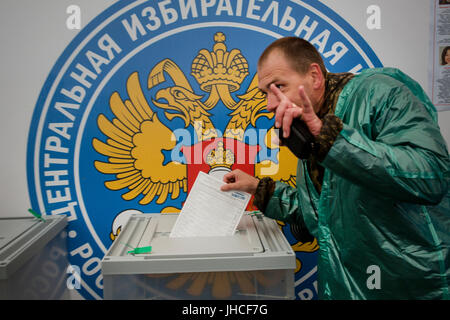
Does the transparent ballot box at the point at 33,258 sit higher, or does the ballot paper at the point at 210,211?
the ballot paper at the point at 210,211

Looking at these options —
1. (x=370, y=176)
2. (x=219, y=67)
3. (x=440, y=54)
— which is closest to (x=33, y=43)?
(x=219, y=67)

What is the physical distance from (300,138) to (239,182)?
1.65ft

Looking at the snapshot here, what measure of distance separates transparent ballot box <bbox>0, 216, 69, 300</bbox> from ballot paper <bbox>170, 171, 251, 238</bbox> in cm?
51

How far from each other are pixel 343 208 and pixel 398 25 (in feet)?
3.62

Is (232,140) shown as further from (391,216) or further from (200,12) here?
(391,216)

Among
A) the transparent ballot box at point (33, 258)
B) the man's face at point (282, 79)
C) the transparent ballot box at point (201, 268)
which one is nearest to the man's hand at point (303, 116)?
the man's face at point (282, 79)

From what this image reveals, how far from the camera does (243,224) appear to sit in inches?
54.1

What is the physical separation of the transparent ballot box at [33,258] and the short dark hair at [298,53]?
1055mm

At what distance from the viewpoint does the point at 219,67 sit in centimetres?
161

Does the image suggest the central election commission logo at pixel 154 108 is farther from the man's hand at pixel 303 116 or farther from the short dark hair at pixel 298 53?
the man's hand at pixel 303 116

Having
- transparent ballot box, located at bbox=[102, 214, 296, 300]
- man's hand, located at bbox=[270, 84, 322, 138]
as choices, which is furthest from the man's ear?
transparent ballot box, located at bbox=[102, 214, 296, 300]

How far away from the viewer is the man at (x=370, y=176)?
83 centimetres

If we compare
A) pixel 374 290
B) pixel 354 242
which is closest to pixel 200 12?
pixel 354 242

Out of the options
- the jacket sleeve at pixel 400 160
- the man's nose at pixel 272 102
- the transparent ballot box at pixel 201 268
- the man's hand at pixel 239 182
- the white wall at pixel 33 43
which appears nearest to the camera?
the jacket sleeve at pixel 400 160
